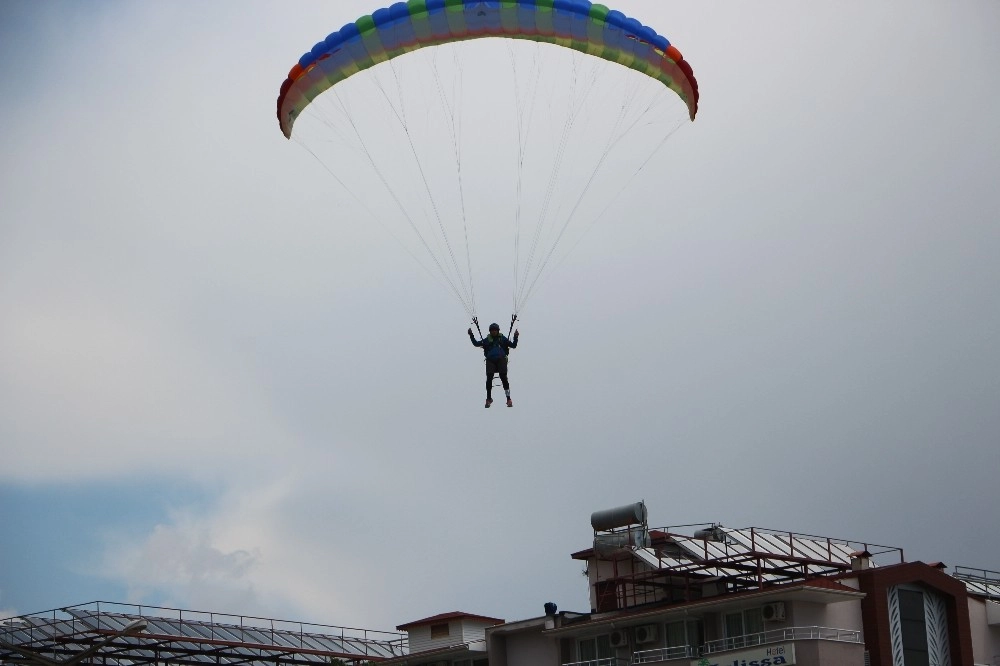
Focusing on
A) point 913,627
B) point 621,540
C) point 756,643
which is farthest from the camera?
point 621,540

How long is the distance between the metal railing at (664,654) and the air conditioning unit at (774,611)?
302cm

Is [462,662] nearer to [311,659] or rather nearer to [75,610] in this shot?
[311,659]

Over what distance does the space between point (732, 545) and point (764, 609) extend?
3997 millimetres

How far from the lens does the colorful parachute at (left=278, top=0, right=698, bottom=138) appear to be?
158 feet

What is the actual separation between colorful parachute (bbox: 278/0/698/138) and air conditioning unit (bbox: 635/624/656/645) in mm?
17798

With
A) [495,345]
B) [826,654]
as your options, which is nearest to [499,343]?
[495,345]

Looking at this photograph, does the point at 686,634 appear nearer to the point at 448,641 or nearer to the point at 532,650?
the point at 532,650

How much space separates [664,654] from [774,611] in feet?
14.8

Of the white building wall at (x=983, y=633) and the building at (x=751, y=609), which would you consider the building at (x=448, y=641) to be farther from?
the white building wall at (x=983, y=633)

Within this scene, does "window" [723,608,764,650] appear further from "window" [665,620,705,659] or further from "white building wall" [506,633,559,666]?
"white building wall" [506,633,559,666]

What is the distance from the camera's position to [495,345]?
154 ft

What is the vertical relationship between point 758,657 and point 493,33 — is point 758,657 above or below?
below

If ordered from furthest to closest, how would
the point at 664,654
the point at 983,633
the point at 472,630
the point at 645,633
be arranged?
the point at 472,630 < the point at 983,633 < the point at 645,633 < the point at 664,654

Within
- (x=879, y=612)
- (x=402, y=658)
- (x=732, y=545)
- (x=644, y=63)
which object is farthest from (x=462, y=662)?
(x=644, y=63)
